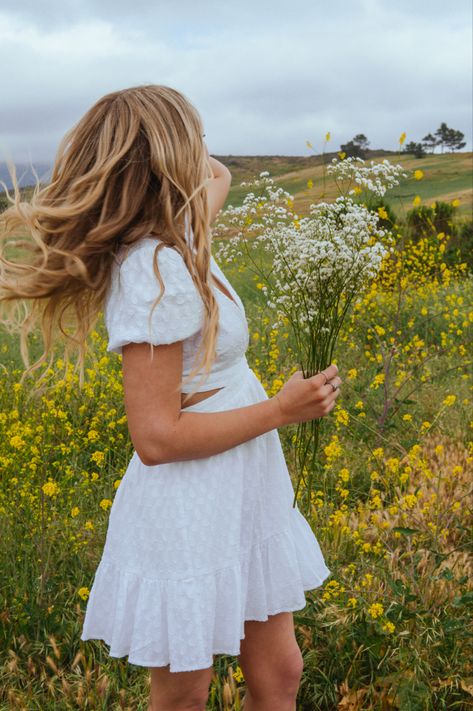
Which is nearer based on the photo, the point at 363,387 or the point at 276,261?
the point at 276,261

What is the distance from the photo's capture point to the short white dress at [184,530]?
1606 millimetres

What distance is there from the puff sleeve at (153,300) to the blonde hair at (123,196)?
0.9 inches

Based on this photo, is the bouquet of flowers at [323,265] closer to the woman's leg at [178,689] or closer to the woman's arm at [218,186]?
the woman's arm at [218,186]

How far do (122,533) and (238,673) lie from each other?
95cm

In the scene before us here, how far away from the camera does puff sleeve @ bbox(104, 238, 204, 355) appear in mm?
A: 1567

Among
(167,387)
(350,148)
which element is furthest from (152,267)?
(350,148)

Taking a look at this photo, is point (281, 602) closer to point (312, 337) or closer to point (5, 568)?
point (312, 337)

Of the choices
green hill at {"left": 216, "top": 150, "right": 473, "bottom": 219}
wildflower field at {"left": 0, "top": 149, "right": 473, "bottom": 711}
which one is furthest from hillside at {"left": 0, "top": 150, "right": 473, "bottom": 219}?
wildflower field at {"left": 0, "top": 149, "right": 473, "bottom": 711}

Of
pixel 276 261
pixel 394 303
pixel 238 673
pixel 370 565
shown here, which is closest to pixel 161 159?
pixel 276 261

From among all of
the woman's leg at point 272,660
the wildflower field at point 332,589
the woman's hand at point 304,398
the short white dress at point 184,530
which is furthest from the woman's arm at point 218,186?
the woman's leg at point 272,660

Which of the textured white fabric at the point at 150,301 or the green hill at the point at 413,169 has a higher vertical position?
the green hill at the point at 413,169

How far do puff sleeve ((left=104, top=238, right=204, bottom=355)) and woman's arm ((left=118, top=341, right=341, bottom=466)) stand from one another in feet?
0.10

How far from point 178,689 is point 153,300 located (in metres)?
0.93

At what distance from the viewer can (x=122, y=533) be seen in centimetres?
178
